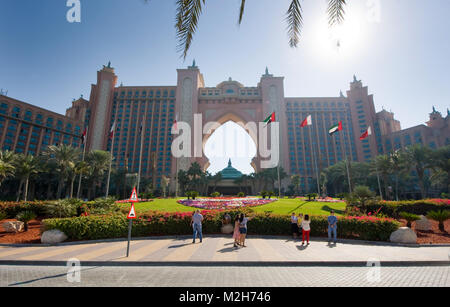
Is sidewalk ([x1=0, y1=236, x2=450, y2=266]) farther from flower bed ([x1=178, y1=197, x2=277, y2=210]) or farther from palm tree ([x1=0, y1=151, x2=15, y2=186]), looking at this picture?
palm tree ([x1=0, y1=151, x2=15, y2=186])

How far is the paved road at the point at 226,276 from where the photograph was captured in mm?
5473

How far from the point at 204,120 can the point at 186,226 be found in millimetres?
79197

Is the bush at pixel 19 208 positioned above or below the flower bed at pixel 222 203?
below

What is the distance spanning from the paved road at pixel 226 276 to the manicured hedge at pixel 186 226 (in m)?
4.61

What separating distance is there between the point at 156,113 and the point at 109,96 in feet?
71.5

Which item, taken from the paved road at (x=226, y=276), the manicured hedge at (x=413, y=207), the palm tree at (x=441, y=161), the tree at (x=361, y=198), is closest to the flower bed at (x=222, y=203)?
the tree at (x=361, y=198)

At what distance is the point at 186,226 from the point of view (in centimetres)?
1361

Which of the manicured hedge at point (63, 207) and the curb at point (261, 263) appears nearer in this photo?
the curb at point (261, 263)

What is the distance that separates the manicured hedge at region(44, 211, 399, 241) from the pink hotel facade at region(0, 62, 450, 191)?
68490 millimetres

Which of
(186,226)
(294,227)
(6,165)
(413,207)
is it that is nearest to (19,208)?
(6,165)

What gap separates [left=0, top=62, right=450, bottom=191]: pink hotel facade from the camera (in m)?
83.6

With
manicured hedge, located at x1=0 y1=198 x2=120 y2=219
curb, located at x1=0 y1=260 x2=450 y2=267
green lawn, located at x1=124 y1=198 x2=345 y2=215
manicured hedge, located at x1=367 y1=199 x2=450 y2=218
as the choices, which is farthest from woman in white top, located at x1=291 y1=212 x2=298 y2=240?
manicured hedge, located at x1=0 y1=198 x2=120 y2=219

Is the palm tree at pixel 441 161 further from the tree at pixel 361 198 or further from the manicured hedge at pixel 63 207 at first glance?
the manicured hedge at pixel 63 207
